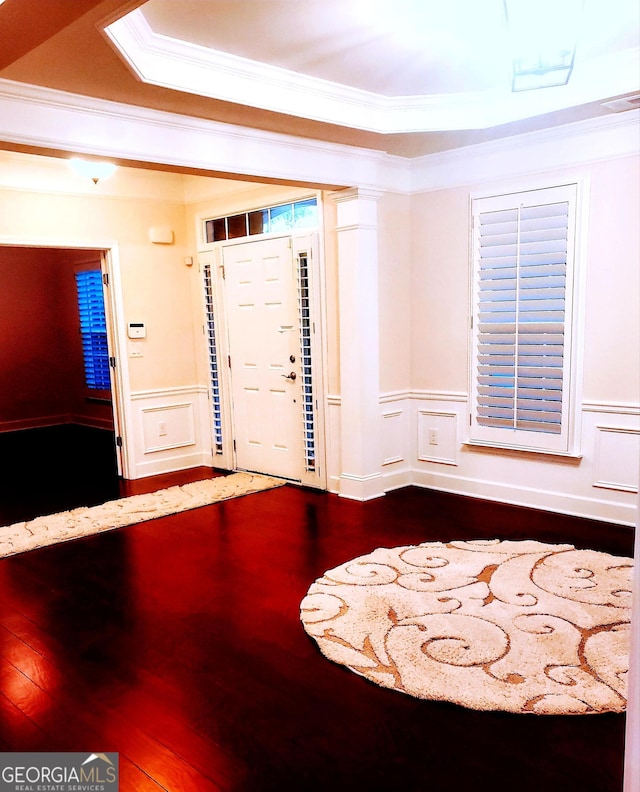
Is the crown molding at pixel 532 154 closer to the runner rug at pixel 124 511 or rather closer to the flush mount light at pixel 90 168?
the flush mount light at pixel 90 168

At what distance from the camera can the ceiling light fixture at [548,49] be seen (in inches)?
95.3

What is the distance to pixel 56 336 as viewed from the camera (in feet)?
28.5

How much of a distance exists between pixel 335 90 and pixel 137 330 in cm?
290

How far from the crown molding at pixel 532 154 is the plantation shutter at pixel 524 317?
0.21 m

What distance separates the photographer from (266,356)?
5.39m

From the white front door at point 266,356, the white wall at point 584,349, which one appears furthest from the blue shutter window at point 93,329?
the white wall at point 584,349

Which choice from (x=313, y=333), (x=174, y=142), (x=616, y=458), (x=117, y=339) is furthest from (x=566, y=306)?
(x=117, y=339)

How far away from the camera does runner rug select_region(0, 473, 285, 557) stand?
4.16m

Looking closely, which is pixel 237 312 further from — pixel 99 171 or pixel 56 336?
pixel 56 336

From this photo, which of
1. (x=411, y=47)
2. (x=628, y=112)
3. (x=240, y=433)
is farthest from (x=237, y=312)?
(x=628, y=112)

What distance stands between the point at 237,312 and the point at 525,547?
125 inches

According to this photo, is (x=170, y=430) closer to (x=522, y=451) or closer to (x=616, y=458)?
(x=522, y=451)

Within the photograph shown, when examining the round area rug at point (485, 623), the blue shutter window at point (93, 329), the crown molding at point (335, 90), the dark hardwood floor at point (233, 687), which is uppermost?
the crown molding at point (335, 90)

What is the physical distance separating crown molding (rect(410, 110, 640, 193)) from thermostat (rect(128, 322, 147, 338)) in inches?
105
